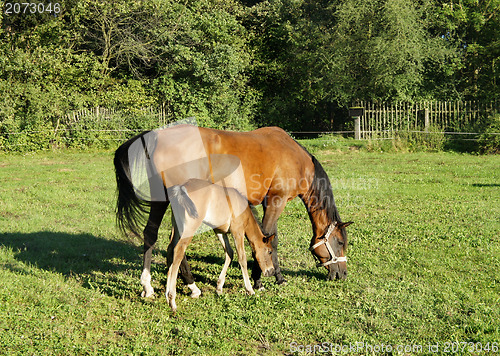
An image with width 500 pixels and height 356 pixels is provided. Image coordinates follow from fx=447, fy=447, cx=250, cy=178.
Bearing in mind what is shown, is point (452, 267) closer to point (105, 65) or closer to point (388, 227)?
point (388, 227)

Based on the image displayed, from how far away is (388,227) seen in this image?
26.8 feet

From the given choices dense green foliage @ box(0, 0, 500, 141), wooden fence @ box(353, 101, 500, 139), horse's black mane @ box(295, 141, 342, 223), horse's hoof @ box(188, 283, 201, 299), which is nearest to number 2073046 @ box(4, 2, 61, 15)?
dense green foliage @ box(0, 0, 500, 141)

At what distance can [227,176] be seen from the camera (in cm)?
573

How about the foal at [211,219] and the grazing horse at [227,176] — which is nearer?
the foal at [211,219]

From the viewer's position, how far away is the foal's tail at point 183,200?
4.88 meters

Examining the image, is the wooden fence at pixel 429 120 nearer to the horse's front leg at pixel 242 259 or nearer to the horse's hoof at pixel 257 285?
the horse's hoof at pixel 257 285

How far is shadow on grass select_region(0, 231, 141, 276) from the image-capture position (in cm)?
638

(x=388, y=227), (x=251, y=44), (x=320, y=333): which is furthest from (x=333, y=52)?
(x=320, y=333)

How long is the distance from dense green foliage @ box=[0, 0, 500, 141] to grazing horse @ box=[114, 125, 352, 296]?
16.5 m

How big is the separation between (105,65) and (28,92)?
461 centimetres

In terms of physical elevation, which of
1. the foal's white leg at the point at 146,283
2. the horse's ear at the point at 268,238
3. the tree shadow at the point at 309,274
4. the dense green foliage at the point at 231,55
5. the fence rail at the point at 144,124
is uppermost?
the dense green foliage at the point at 231,55

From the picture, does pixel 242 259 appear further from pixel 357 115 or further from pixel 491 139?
pixel 357 115

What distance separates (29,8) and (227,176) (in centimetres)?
1936

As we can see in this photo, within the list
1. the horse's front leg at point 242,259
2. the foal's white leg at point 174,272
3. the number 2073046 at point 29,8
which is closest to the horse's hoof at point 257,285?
the horse's front leg at point 242,259
